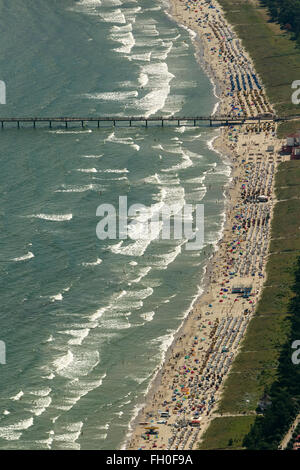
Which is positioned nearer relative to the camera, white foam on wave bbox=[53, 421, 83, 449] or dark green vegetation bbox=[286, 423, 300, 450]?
dark green vegetation bbox=[286, 423, 300, 450]

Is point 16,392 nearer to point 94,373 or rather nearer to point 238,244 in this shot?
point 94,373

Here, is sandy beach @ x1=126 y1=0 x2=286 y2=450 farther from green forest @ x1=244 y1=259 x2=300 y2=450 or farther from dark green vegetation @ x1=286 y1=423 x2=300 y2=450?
dark green vegetation @ x1=286 y1=423 x2=300 y2=450

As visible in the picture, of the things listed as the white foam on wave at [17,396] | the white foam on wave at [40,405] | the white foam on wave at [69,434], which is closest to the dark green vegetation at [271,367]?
the white foam on wave at [69,434]

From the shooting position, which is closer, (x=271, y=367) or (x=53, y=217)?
(x=271, y=367)

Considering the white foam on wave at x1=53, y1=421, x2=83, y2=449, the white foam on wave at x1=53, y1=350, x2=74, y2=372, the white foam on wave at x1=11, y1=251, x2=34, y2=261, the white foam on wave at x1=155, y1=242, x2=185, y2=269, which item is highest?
the white foam on wave at x1=155, y1=242, x2=185, y2=269

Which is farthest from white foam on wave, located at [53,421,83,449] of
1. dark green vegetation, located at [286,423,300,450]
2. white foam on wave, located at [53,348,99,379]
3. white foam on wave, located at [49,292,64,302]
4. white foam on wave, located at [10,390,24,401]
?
white foam on wave, located at [49,292,64,302]

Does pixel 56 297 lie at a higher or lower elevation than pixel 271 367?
lower

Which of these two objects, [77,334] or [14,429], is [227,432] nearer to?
[14,429]

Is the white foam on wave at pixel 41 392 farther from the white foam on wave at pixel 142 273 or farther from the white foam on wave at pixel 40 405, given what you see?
the white foam on wave at pixel 142 273

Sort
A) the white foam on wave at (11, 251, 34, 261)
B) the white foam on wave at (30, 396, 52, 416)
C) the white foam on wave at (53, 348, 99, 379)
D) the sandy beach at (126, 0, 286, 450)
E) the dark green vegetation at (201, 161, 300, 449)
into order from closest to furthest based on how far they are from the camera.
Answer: the dark green vegetation at (201, 161, 300, 449) < the sandy beach at (126, 0, 286, 450) < the white foam on wave at (30, 396, 52, 416) < the white foam on wave at (53, 348, 99, 379) < the white foam on wave at (11, 251, 34, 261)

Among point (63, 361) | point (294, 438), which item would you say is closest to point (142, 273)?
A: point (63, 361)
